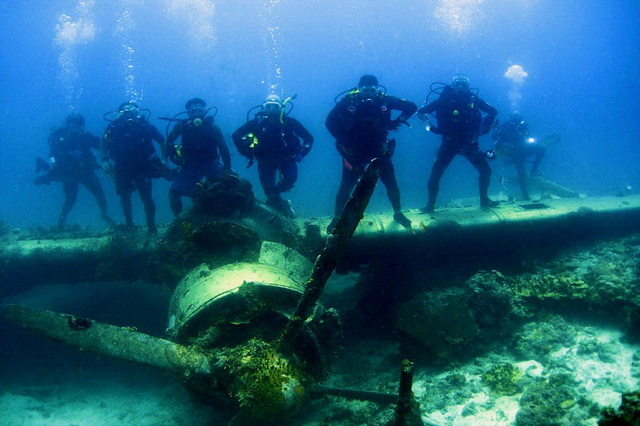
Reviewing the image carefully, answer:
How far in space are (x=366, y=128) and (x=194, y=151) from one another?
3.94 metres

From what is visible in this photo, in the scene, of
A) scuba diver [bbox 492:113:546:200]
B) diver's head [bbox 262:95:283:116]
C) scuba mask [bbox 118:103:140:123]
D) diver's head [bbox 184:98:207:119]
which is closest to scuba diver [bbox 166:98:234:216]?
diver's head [bbox 184:98:207:119]

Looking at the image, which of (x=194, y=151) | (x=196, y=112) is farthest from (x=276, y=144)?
(x=196, y=112)

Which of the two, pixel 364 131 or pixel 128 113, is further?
pixel 128 113

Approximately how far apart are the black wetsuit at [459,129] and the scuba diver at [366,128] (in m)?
1.27

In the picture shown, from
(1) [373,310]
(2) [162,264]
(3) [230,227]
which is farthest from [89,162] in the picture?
(1) [373,310]

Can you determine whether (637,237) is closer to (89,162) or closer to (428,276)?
(428,276)

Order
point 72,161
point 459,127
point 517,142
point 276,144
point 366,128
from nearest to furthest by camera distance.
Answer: point 366,128
point 276,144
point 459,127
point 72,161
point 517,142

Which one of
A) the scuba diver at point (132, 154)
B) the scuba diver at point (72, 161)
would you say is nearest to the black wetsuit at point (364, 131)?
the scuba diver at point (132, 154)

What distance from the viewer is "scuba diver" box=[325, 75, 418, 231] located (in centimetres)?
695

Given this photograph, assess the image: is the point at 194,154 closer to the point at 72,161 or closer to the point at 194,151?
the point at 194,151

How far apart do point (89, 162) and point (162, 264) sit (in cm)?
783

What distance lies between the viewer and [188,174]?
314 inches

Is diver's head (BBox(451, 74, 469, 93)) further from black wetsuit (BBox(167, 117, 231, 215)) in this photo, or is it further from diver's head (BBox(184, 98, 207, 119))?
diver's head (BBox(184, 98, 207, 119))

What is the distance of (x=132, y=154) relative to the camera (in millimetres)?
8125
